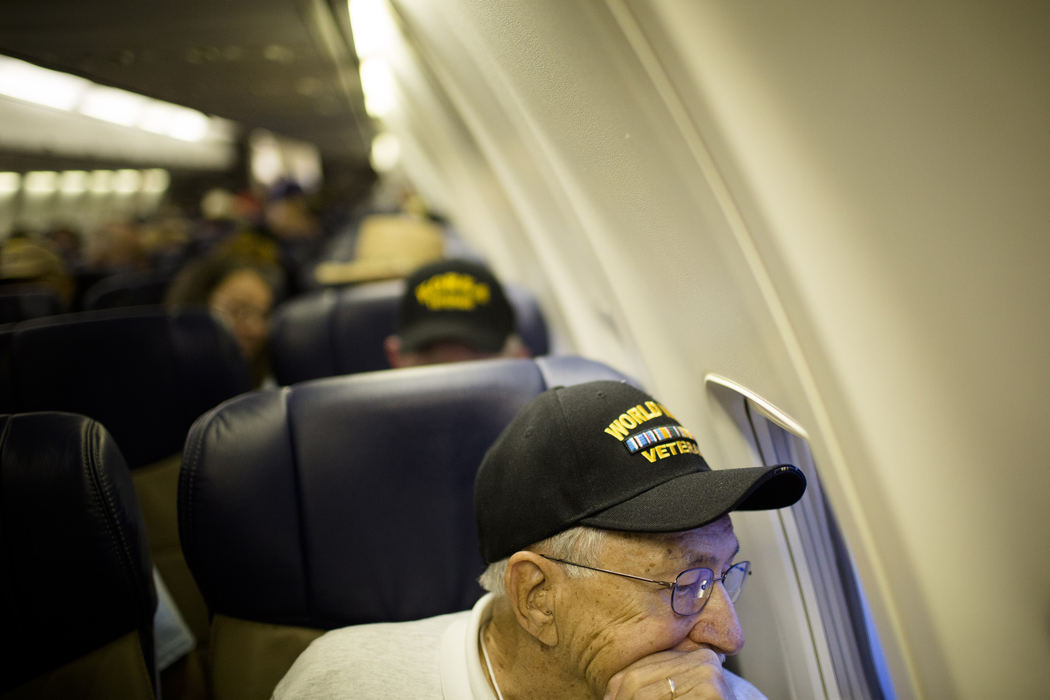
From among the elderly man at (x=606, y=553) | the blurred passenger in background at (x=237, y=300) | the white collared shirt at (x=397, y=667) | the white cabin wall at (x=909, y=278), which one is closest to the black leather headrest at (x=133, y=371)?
the blurred passenger in background at (x=237, y=300)

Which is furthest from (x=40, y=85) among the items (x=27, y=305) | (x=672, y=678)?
(x=672, y=678)

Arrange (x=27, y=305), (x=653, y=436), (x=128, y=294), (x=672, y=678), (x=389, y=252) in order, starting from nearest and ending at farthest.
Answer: (x=672, y=678), (x=653, y=436), (x=27, y=305), (x=128, y=294), (x=389, y=252)

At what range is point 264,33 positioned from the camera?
314 cm

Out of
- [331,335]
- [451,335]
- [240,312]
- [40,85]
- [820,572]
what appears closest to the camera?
[820,572]

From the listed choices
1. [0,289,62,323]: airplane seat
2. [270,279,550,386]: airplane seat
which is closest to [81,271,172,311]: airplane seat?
[0,289,62,323]: airplane seat

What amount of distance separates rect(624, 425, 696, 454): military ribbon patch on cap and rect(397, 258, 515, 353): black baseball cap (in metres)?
1.42

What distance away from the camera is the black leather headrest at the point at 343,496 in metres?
1.50

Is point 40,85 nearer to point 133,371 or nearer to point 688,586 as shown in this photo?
point 133,371

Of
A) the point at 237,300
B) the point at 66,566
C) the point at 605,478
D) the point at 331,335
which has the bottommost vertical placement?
the point at 605,478

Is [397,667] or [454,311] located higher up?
[454,311]

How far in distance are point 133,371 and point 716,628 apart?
2126mm

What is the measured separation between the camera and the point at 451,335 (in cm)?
266

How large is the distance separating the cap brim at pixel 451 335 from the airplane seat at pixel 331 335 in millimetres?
736

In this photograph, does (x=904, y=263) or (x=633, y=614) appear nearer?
(x=904, y=263)
